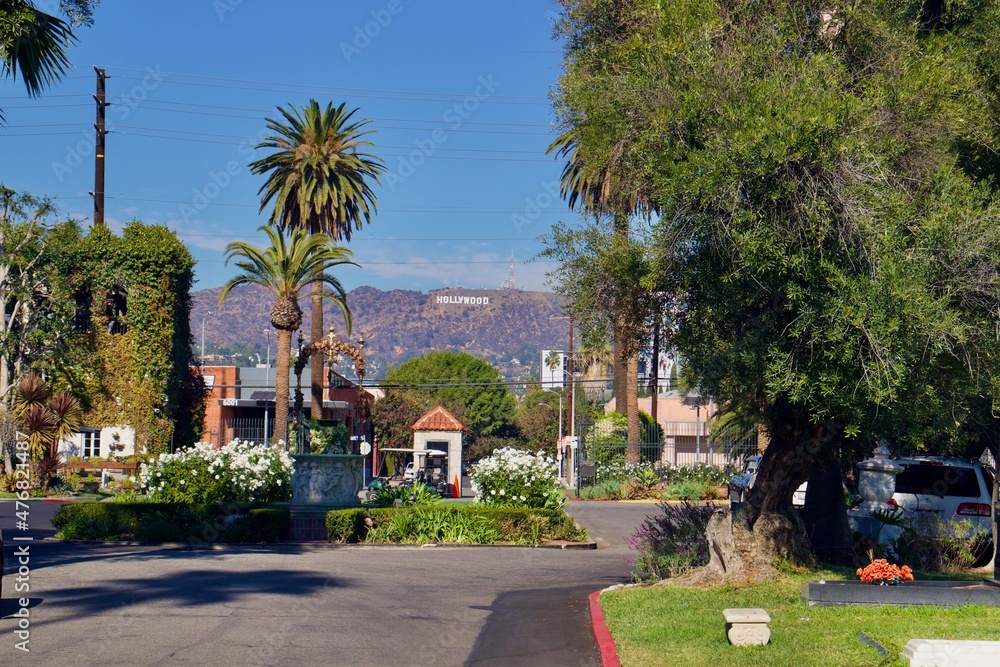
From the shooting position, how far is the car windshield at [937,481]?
16312 mm

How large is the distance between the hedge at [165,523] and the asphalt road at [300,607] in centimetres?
113

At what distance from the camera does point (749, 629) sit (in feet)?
28.5

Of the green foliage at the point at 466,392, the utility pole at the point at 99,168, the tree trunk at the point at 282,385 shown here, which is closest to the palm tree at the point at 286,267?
the tree trunk at the point at 282,385

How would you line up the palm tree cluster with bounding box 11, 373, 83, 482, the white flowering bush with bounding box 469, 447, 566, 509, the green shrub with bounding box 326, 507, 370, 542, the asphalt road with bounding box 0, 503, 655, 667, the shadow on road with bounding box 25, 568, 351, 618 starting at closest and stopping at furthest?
1. the asphalt road with bounding box 0, 503, 655, 667
2. the shadow on road with bounding box 25, 568, 351, 618
3. the green shrub with bounding box 326, 507, 370, 542
4. the white flowering bush with bounding box 469, 447, 566, 509
5. the palm tree cluster with bounding box 11, 373, 83, 482

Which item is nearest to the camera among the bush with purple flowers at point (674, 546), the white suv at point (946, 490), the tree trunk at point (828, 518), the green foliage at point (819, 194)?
the green foliage at point (819, 194)

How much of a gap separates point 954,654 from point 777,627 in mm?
2330

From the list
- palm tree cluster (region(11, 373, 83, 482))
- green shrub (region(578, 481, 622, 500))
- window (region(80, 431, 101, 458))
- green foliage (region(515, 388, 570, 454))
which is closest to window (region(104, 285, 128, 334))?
window (region(80, 431, 101, 458))

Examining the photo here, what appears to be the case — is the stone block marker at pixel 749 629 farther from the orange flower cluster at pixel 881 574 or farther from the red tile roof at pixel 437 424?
the red tile roof at pixel 437 424

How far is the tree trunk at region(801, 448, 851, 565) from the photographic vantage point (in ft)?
46.0

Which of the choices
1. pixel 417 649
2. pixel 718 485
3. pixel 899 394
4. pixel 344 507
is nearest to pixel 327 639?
pixel 417 649

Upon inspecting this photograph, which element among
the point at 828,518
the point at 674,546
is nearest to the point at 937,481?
the point at 828,518

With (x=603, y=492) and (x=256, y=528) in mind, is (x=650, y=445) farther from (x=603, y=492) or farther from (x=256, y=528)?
(x=256, y=528)

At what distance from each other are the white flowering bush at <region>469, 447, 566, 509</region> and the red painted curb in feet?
32.1

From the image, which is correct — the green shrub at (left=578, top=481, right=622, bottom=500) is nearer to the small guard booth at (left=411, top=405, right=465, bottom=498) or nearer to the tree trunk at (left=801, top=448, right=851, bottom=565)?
the small guard booth at (left=411, top=405, right=465, bottom=498)
